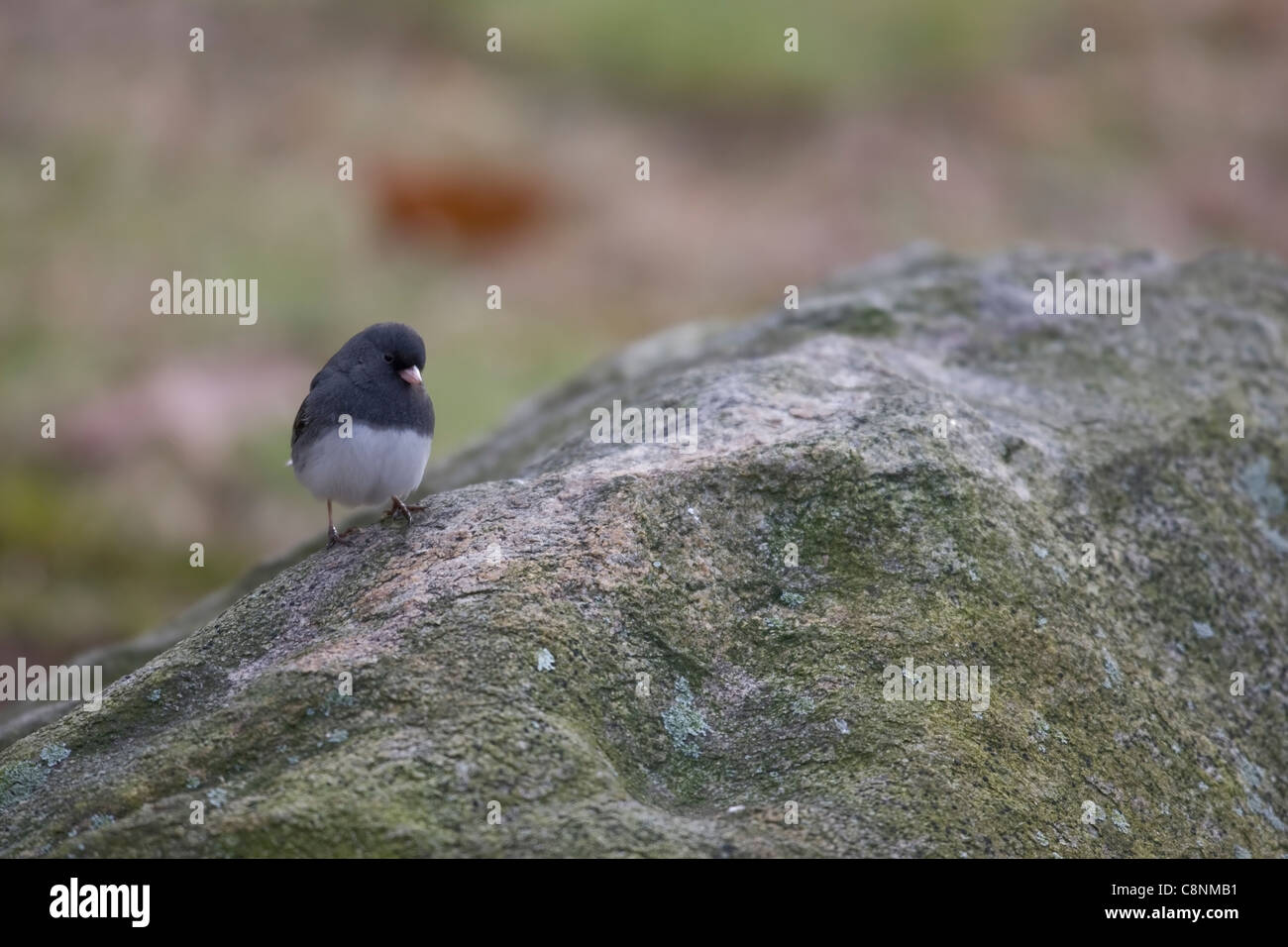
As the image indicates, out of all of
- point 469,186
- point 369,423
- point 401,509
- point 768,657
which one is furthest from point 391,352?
point 469,186

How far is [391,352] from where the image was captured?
4328mm

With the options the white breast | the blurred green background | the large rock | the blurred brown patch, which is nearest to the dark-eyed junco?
the white breast

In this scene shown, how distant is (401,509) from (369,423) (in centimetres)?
45

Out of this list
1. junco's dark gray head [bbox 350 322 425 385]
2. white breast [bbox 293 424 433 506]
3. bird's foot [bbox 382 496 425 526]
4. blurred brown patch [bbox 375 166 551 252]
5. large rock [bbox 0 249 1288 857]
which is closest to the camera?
large rock [bbox 0 249 1288 857]

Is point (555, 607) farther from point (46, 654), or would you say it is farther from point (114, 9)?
point (114, 9)

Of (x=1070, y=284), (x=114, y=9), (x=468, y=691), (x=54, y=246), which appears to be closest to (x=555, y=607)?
(x=468, y=691)

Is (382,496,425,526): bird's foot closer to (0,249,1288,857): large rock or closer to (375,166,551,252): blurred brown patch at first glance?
(0,249,1288,857): large rock

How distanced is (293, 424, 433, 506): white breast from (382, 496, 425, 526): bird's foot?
0.13m

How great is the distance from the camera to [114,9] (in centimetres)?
1595

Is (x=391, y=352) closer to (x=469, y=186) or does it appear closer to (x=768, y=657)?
(x=768, y=657)

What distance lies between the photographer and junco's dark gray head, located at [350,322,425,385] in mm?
4324

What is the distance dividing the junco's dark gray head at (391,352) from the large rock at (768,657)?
1.83ft

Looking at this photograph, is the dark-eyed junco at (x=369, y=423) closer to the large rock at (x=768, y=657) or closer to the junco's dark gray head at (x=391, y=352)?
the junco's dark gray head at (x=391, y=352)
